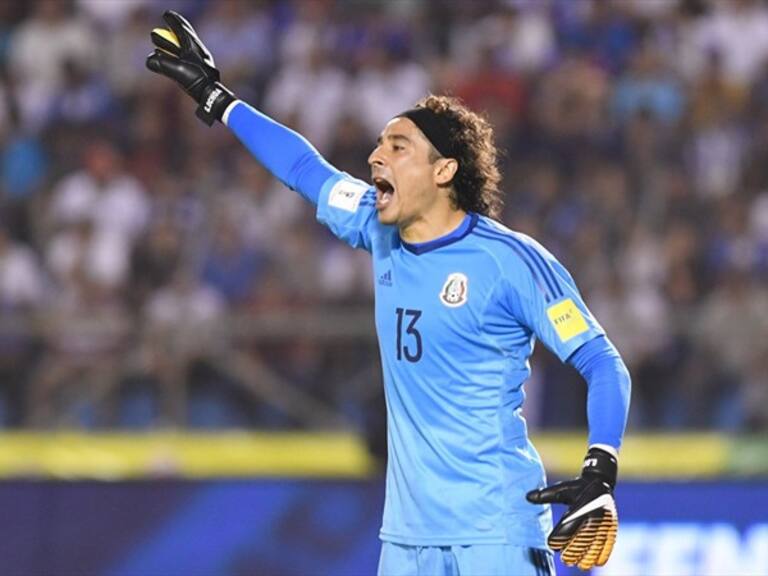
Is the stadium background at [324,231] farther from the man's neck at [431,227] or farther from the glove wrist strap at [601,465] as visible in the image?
the glove wrist strap at [601,465]

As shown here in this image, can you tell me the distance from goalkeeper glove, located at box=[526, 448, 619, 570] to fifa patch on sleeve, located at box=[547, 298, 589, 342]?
0.34m

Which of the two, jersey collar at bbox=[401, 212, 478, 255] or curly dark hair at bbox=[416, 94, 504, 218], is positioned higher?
curly dark hair at bbox=[416, 94, 504, 218]

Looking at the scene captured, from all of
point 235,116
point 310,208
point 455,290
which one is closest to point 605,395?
point 455,290

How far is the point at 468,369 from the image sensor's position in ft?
15.1

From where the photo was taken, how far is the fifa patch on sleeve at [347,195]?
16.9ft

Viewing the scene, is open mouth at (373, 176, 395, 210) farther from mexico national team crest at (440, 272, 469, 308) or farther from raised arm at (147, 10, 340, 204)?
raised arm at (147, 10, 340, 204)

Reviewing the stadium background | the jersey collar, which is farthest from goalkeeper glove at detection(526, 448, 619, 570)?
the stadium background

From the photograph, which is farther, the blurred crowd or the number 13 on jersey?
the blurred crowd

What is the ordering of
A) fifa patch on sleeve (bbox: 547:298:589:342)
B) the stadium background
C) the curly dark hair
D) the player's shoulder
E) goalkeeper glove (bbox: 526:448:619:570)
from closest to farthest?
1. goalkeeper glove (bbox: 526:448:619:570)
2. fifa patch on sleeve (bbox: 547:298:589:342)
3. the player's shoulder
4. the curly dark hair
5. the stadium background

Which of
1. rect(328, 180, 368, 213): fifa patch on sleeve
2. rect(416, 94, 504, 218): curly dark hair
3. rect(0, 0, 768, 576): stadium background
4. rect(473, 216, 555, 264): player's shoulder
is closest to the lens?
rect(473, 216, 555, 264): player's shoulder

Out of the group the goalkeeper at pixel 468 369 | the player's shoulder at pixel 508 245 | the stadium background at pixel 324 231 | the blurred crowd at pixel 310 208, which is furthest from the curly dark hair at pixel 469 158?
the blurred crowd at pixel 310 208

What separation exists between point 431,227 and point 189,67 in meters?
1.11

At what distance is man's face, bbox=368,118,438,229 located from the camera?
15.6 feet

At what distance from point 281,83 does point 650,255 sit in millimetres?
3443
